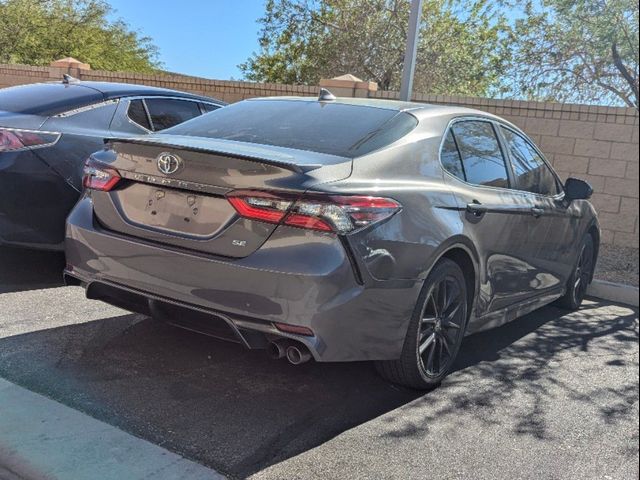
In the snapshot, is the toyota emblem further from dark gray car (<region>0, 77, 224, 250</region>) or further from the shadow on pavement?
the shadow on pavement

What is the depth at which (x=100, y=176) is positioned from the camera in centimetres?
358

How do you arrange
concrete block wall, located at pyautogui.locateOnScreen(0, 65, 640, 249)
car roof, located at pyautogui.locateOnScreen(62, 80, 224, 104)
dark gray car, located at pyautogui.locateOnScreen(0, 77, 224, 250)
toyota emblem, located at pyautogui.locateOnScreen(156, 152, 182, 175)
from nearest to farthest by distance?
toyota emblem, located at pyautogui.locateOnScreen(156, 152, 182, 175) → dark gray car, located at pyautogui.locateOnScreen(0, 77, 224, 250) → car roof, located at pyautogui.locateOnScreen(62, 80, 224, 104) → concrete block wall, located at pyautogui.locateOnScreen(0, 65, 640, 249)

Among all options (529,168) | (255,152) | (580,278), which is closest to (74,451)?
(255,152)

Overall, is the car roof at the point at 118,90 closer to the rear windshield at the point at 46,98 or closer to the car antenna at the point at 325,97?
the rear windshield at the point at 46,98

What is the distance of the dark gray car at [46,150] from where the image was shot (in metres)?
4.64

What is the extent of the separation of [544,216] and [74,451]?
3.46m

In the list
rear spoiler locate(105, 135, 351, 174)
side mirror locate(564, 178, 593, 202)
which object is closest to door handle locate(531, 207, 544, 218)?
→ side mirror locate(564, 178, 593, 202)

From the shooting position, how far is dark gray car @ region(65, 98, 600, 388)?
298 centimetres

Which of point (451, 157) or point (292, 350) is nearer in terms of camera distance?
point (292, 350)

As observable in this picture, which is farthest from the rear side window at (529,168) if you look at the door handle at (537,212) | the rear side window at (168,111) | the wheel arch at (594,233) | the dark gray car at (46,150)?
the dark gray car at (46,150)

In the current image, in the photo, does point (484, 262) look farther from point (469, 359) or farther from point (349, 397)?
point (349, 397)

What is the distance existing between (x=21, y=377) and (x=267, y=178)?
1.72m

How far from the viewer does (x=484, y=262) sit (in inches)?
156

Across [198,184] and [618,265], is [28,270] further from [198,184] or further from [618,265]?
[618,265]
